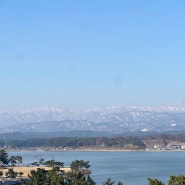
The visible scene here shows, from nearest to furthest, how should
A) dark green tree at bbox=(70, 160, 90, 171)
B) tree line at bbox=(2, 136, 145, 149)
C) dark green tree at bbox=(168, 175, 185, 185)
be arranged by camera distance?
dark green tree at bbox=(168, 175, 185, 185), dark green tree at bbox=(70, 160, 90, 171), tree line at bbox=(2, 136, 145, 149)

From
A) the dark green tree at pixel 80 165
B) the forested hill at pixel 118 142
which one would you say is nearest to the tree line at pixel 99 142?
the forested hill at pixel 118 142

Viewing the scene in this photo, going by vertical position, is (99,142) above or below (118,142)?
above

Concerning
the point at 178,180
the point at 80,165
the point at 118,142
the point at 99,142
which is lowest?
the point at 178,180

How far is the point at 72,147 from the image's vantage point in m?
78.6

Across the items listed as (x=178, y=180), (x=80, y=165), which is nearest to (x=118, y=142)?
(x=80, y=165)

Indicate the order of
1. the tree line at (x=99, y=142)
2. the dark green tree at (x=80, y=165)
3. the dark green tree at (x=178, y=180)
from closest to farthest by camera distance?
1. the dark green tree at (x=178, y=180)
2. the dark green tree at (x=80, y=165)
3. the tree line at (x=99, y=142)

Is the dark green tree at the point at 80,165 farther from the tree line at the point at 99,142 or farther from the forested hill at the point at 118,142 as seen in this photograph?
the tree line at the point at 99,142

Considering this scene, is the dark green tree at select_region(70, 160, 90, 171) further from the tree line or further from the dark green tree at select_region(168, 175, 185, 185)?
the tree line

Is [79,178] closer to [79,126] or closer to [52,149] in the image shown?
[52,149]

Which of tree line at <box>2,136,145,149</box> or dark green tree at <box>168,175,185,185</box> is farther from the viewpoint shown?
tree line at <box>2,136,145,149</box>

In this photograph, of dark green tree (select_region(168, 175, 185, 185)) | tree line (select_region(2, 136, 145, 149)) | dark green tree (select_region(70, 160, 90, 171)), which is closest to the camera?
dark green tree (select_region(168, 175, 185, 185))

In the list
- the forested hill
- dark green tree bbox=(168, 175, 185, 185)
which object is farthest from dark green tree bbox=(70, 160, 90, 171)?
the forested hill

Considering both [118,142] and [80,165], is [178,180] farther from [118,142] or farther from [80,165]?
[118,142]

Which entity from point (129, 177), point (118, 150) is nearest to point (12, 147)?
point (118, 150)
